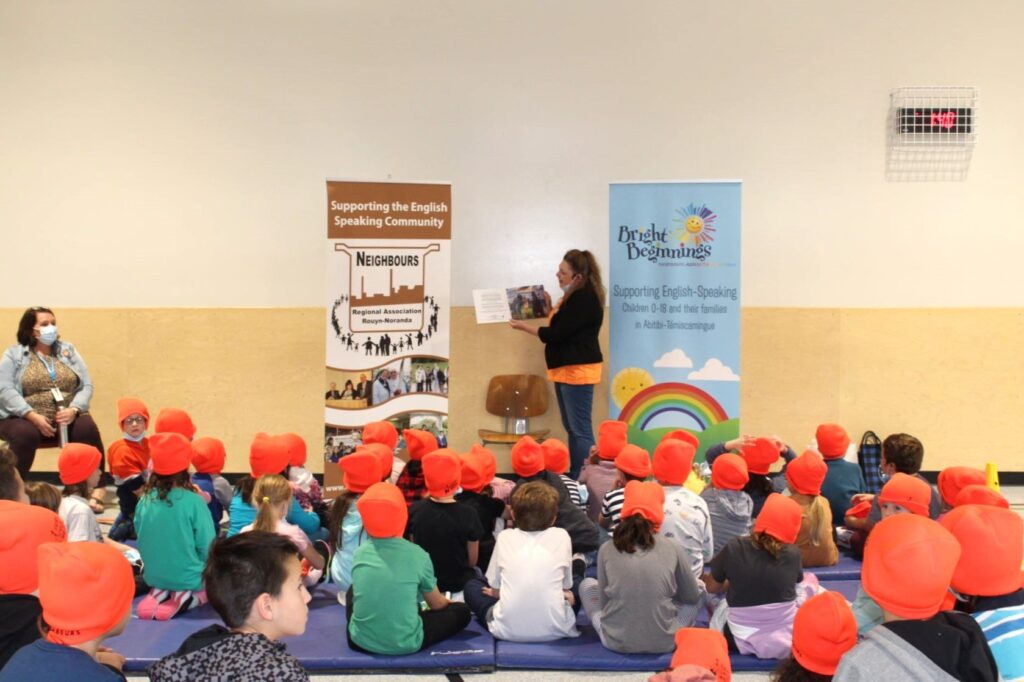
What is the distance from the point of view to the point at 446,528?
4367 millimetres

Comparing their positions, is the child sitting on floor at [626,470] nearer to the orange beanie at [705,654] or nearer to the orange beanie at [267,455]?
the orange beanie at [267,455]

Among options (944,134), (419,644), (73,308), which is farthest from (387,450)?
(944,134)

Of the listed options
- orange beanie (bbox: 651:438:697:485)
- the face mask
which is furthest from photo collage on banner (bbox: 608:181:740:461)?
the face mask

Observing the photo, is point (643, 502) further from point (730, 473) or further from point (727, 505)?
point (727, 505)

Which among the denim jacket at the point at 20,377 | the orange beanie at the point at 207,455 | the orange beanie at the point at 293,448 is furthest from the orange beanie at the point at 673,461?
the denim jacket at the point at 20,377

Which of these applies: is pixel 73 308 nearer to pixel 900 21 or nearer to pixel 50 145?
pixel 50 145

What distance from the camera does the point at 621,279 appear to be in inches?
271

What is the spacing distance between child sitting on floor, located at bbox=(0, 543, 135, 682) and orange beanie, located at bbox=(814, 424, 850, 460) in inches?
176

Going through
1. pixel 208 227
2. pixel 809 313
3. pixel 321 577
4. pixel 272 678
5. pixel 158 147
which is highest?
pixel 158 147

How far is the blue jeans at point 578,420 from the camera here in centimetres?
691

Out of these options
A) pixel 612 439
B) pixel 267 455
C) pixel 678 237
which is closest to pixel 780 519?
pixel 612 439

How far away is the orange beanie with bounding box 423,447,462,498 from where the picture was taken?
166 inches

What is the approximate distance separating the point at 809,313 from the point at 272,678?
650 cm

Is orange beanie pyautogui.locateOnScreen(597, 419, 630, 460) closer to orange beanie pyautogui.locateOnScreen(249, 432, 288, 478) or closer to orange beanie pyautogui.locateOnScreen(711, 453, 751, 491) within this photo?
orange beanie pyautogui.locateOnScreen(711, 453, 751, 491)
